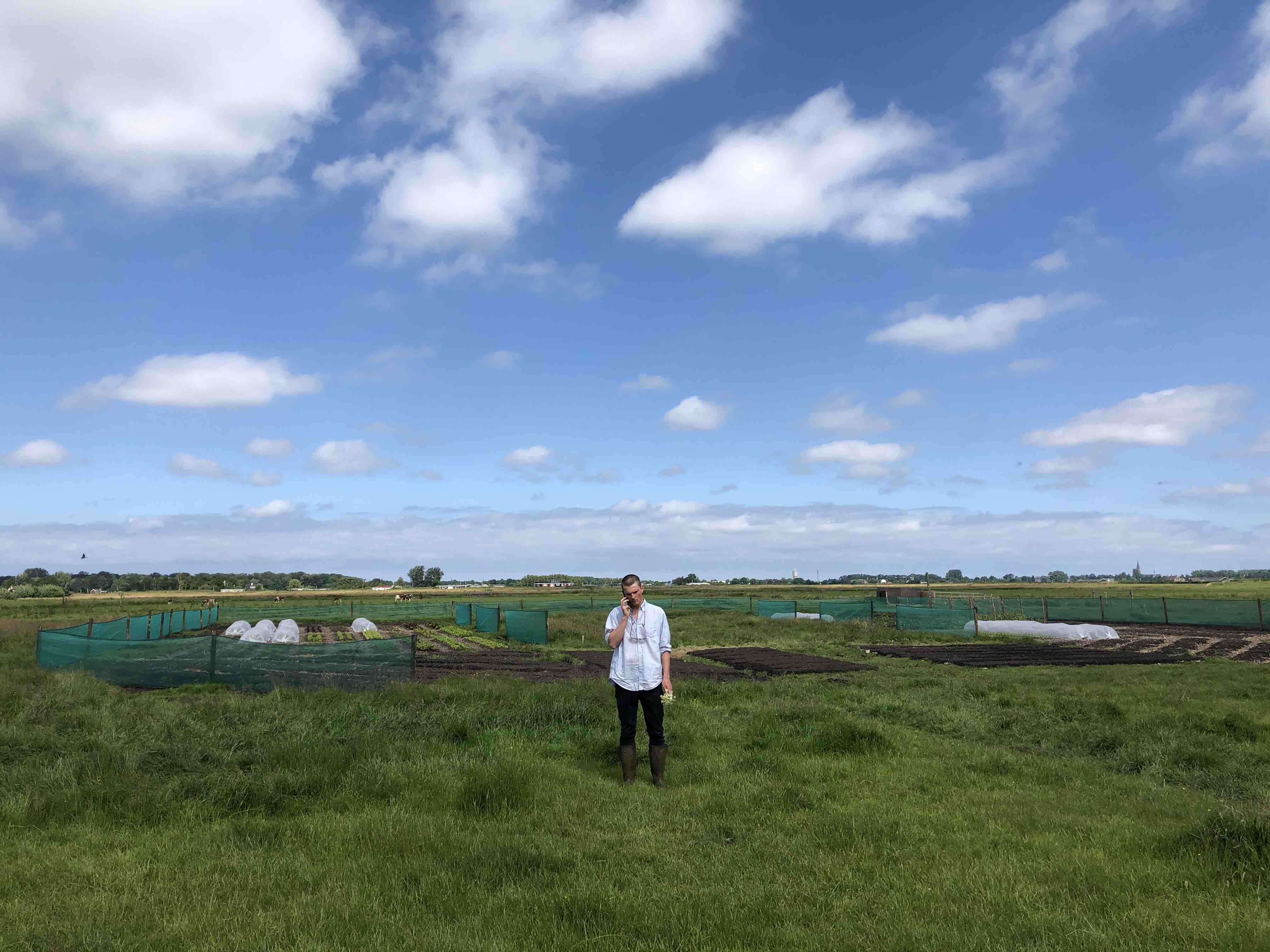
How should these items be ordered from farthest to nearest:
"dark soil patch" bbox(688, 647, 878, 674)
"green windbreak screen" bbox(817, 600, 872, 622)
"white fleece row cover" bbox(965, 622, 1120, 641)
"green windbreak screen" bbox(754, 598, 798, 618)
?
1. "green windbreak screen" bbox(754, 598, 798, 618)
2. "green windbreak screen" bbox(817, 600, 872, 622)
3. "white fleece row cover" bbox(965, 622, 1120, 641)
4. "dark soil patch" bbox(688, 647, 878, 674)

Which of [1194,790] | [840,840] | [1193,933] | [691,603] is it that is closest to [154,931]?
[840,840]

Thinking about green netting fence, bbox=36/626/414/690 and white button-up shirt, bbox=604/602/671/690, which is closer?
white button-up shirt, bbox=604/602/671/690

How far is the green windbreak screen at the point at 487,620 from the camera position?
34812 millimetres

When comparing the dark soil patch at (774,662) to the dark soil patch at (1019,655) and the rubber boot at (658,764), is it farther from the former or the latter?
the rubber boot at (658,764)

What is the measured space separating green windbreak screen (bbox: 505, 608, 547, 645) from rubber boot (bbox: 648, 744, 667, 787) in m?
20.8

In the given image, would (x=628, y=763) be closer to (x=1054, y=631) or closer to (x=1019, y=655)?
(x=1019, y=655)

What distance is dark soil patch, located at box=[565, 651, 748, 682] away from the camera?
17781 mm

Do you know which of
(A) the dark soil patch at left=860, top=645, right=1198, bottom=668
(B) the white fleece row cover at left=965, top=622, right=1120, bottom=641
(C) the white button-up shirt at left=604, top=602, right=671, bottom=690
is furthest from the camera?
(B) the white fleece row cover at left=965, top=622, right=1120, bottom=641

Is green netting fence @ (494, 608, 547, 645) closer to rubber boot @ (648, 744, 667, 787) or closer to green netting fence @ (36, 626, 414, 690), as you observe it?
green netting fence @ (36, 626, 414, 690)

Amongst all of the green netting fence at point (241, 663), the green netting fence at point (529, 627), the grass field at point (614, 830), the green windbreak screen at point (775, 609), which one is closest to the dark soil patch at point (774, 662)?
the green netting fence at point (529, 627)

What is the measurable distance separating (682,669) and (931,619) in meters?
17.8

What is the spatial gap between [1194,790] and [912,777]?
2787 mm

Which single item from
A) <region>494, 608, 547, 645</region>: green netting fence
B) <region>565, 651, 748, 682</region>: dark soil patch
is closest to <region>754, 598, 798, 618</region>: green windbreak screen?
<region>494, 608, 547, 645</region>: green netting fence

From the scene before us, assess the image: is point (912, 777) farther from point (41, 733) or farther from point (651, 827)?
point (41, 733)
